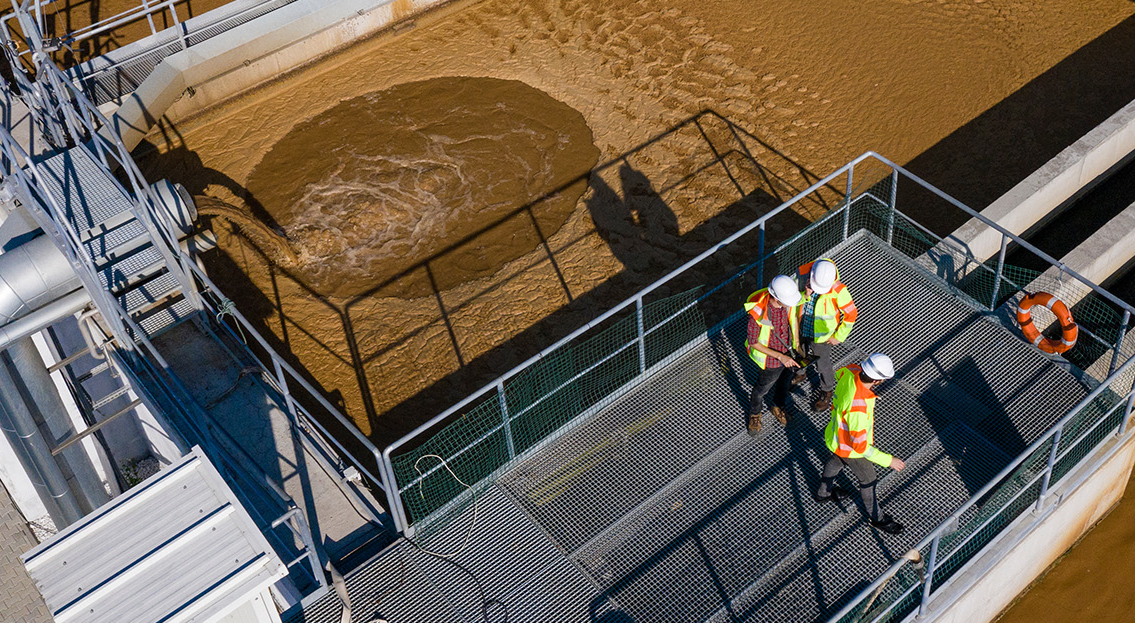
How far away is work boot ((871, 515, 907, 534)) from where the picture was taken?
9.33m

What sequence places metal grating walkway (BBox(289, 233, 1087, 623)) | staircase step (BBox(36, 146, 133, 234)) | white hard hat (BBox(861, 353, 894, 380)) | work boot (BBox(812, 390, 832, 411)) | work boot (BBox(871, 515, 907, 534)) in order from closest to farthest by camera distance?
white hard hat (BBox(861, 353, 894, 380)) < metal grating walkway (BBox(289, 233, 1087, 623)) < work boot (BBox(871, 515, 907, 534)) < work boot (BBox(812, 390, 832, 411)) < staircase step (BBox(36, 146, 133, 234))

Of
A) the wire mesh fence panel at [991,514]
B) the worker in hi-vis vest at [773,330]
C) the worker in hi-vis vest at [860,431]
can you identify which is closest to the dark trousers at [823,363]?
the worker in hi-vis vest at [773,330]

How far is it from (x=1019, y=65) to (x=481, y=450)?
13.3m

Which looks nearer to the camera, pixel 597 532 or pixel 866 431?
pixel 866 431

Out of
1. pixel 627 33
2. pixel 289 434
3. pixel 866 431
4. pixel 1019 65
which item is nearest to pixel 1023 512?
pixel 866 431

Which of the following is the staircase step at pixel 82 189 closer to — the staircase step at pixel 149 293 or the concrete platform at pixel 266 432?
the staircase step at pixel 149 293

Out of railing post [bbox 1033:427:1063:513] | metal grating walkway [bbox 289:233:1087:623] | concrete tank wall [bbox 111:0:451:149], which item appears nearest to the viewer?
metal grating walkway [bbox 289:233:1087:623]

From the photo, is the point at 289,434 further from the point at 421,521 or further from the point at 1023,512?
the point at 1023,512

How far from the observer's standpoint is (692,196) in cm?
1589

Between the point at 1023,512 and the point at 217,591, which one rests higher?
the point at 217,591

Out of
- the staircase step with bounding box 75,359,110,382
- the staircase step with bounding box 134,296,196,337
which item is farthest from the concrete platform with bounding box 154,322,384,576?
the staircase step with bounding box 75,359,110,382

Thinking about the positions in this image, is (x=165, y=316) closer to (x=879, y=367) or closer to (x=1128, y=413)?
(x=879, y=367)

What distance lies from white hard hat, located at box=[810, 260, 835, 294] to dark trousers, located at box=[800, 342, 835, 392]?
0.60 m

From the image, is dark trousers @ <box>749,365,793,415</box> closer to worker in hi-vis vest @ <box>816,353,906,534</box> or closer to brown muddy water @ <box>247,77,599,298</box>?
worker in hi-vis vest @ <box>816,353,906,534</box>
